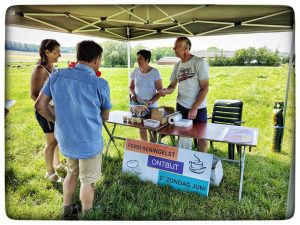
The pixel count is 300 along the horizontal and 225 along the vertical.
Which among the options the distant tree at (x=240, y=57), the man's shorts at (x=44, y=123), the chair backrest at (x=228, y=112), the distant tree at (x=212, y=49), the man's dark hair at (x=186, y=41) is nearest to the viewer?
the man's shorts at (x=44, y=123)

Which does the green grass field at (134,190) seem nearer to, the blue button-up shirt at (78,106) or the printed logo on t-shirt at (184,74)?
the blue button-up shirt at (78,106)

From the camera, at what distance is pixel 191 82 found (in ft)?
9.77

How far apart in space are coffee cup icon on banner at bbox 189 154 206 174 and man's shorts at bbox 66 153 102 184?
3.41 feet

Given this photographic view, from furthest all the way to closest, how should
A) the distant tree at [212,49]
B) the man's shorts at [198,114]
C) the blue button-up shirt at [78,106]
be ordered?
the distant tree at [212,49], the man's shorts at [198,114], the blue button-up shirt at [78,106]

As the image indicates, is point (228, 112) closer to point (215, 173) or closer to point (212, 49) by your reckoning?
point (215, 173)

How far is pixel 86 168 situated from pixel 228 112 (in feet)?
7.76

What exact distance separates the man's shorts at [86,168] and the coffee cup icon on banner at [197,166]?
1041 mm

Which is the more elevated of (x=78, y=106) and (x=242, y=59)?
(x=242, y=59)

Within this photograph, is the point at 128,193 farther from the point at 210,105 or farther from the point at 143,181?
the point at 210,105

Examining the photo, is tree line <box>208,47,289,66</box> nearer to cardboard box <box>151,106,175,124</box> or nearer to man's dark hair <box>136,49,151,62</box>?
man's dark hair <box>136,49,151,62</box>

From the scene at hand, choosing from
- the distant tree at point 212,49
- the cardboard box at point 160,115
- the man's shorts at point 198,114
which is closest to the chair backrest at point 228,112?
the man's shorts at point 198,114

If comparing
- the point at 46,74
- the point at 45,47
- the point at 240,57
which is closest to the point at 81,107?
the point at 46,74

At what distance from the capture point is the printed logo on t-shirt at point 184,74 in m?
2.98

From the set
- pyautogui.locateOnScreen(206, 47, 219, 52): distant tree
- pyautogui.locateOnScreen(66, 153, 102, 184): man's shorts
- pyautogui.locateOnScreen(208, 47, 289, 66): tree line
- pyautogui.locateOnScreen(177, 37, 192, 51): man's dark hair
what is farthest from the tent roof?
pyautogui.locateOnScreen(206, 47, 219, 52): distant tree
